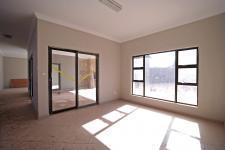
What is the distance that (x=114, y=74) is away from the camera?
5.30m

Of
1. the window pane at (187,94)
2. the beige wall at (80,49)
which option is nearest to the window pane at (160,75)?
the window pane at (187,94)

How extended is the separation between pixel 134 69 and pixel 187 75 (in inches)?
81.7

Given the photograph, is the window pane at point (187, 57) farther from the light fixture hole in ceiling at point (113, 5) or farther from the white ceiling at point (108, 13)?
Result: the light fixture hole in ceiling at point (113, 5)

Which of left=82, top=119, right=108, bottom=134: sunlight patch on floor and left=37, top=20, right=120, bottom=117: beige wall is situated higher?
left=37, top=20, right=120, bottom=117: beige wall

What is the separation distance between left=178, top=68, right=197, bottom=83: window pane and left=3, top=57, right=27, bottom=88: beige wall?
39.5 feet

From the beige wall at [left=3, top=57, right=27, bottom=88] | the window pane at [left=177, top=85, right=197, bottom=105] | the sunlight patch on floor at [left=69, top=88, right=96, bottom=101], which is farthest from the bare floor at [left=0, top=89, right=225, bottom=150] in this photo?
the beige wall at [left=3, top=57, right=27, bottom=88]

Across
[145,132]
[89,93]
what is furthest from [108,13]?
[89,93]

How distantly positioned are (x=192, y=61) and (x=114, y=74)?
10.0 feet

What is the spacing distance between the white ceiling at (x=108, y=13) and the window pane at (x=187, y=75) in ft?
4.81

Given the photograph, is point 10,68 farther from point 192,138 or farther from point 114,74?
point 192,138

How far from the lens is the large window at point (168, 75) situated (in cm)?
339

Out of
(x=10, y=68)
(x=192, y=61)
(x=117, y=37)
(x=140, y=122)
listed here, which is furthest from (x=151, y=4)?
(x=10, y=68)

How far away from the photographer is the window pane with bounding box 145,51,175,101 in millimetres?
3860

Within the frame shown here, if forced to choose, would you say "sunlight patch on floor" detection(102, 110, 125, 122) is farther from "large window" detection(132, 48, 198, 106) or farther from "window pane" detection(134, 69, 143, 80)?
"window pane" detection(134, 69, 143, 80)
